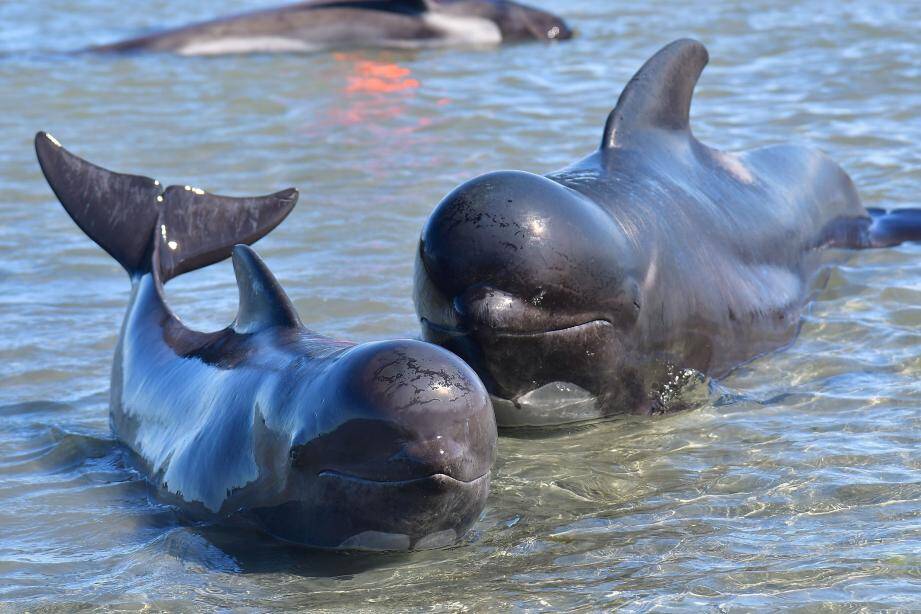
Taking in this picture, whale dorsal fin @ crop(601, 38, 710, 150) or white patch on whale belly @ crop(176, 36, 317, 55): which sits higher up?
whale dorsal fin @ crop(601, 38, 710, 150)

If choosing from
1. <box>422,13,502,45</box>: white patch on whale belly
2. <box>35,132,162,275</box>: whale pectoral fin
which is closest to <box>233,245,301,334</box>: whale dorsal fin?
<box>35,132,162,275</box>: whale pectoral fin

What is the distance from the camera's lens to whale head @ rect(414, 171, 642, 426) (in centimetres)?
550

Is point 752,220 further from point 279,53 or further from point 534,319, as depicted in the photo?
point 279,53

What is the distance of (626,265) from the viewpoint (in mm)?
5934

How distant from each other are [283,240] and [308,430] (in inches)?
197

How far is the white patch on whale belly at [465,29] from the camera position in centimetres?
1773

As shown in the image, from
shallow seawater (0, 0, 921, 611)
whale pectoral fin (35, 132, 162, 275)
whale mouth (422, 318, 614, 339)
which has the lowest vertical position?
shallow seawater (0, 0, 921, 611)

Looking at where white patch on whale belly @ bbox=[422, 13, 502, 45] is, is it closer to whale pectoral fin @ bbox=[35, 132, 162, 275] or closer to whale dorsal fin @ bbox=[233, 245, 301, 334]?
whale pectoral fin @ bbox=[35, 132, 162, 275]

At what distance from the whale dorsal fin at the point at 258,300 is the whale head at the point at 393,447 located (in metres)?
0.84

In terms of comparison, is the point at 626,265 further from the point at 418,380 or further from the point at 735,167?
the point at 735,167

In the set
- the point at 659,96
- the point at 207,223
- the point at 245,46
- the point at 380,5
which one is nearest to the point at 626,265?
the point at 659,96

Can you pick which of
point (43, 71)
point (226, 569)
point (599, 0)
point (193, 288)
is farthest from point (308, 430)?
point (599, 0)

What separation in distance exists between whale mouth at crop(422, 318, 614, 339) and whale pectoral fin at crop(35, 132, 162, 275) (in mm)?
1858

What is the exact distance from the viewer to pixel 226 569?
4840 mm
